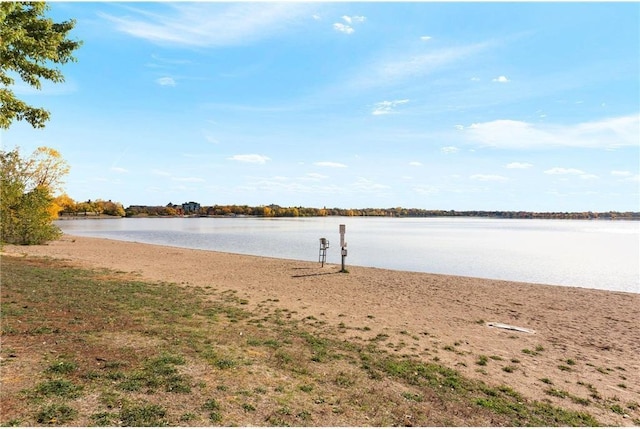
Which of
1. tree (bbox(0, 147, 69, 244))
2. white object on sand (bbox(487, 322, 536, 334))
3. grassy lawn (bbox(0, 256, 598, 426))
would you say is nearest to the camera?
grassy lawn (bbox(0, 256, 598, 426))

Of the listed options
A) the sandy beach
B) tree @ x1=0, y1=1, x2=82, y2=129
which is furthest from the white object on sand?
tree @ x1=0, y1=1, x2=82, y2=129

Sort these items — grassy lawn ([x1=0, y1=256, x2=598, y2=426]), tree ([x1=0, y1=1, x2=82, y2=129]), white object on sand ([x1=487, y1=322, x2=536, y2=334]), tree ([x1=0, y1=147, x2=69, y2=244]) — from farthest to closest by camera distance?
tree ([x1=0, y1=147, x2=69, y2=244]), white object on sand ([x1=487, y1=322, x2=536, y2=334]), tree ([x1=0, y1=1, x2=82, y2=129]), grassy lawn ([x1=0, y1=256, x2=598, y2=426])

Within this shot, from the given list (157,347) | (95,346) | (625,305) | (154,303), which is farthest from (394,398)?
(625,305)

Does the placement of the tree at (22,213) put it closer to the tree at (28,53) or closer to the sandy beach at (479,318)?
the sandy beach at (479,318)

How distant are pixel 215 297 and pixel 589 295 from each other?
63.8 feet

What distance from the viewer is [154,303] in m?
13.9

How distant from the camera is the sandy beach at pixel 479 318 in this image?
9.02 meters

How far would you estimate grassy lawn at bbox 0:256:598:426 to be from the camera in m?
6.17

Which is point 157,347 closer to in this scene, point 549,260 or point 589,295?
point 589,295

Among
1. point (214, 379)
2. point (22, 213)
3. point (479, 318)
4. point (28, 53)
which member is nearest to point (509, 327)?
point (479, 318)

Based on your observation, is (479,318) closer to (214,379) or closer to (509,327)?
(509,327)

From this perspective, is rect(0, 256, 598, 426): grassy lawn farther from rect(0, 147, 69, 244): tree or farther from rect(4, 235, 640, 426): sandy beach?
rect(0, 147, 69, 244): tree

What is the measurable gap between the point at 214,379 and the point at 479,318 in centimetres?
1101

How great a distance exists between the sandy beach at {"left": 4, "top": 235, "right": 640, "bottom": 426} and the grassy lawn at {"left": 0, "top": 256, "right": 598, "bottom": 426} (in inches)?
48.9
